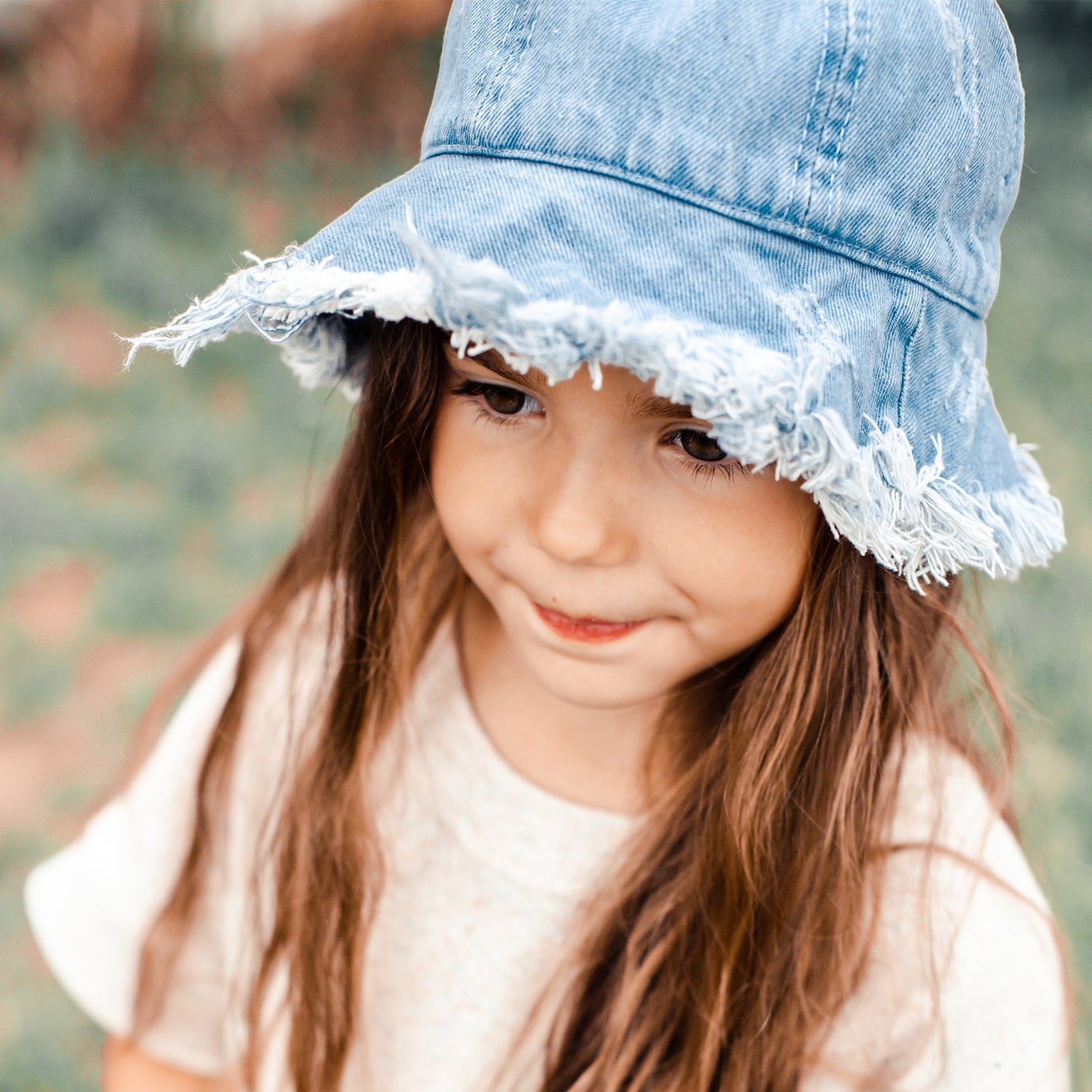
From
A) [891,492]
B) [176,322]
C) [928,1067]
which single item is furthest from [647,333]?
[928,1067]

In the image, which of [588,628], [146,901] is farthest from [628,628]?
[146,901]

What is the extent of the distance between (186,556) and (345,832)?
1.53m

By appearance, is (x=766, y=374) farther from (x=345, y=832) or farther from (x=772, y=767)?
(x=345, y=832)

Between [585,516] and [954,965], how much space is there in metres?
0.50

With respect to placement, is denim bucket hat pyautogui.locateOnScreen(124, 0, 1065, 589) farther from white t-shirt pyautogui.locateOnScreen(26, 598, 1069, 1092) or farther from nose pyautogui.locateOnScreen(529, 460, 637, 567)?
white t-shirt pyautogui.locateOnScreen(26, 598, 1069, 1092)

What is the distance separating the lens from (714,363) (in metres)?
0.61

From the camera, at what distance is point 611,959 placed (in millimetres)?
977

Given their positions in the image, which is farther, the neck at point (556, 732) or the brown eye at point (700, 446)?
the neck at point (556, 732)

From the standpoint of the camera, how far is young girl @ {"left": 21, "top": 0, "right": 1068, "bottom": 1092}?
0.64m

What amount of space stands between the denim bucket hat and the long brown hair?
159mm

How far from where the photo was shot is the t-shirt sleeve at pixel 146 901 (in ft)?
3.71

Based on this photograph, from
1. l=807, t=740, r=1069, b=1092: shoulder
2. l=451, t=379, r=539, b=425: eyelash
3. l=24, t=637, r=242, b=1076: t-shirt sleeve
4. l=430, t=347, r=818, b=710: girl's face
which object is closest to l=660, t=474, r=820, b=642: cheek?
l=430, t=347, r=818, b=710: girl's face

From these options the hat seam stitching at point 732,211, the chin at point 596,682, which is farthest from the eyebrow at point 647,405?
the chin at point 596,682

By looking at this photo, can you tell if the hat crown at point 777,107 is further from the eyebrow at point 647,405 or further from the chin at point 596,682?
the chin at point 596,682
